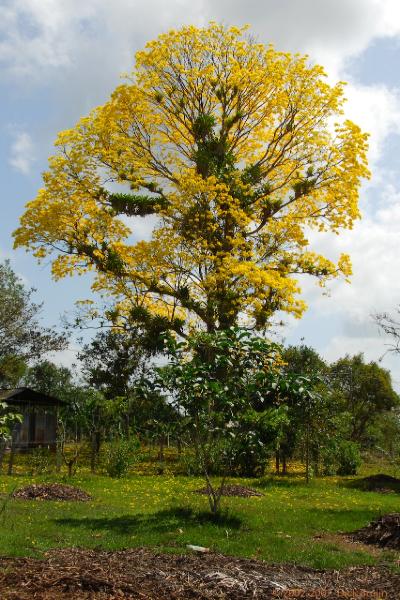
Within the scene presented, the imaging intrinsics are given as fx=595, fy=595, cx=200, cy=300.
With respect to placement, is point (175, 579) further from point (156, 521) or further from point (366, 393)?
point (366, 393)

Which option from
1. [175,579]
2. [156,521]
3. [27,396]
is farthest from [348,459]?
[175,579]

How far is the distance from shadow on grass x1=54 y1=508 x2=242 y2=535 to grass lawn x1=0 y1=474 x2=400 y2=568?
2 cm

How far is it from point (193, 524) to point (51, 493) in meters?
Answer: 4.94

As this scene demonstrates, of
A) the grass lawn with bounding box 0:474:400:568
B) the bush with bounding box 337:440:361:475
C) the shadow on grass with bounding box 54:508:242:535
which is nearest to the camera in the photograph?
the grass lawn with bounding box 0:474:400:568

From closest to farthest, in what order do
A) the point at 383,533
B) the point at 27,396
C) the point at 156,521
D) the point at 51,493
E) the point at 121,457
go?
the point at 383,533 → the point at 156,521 → the point at 51,493 → the point at 121,457 → the point at 27,396

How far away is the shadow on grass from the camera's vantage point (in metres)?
9.37

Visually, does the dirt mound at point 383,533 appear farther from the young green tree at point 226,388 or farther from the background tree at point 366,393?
the background tree at point 366,393

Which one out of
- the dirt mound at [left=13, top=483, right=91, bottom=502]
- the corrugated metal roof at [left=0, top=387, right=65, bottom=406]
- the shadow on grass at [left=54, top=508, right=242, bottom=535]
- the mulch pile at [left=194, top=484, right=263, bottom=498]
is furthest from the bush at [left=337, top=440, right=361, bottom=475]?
the corrugated metal roof at [left=0, top=387, right=65, bottom=406]

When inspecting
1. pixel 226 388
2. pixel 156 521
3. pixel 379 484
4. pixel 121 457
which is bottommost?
pixel 379 484

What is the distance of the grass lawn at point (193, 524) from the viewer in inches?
313

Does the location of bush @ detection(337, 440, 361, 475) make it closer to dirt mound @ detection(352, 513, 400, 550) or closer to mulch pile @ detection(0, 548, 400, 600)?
dirt mound @ detection(352, 513, 400, 550)

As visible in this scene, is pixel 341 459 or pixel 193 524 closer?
pixel 193 524

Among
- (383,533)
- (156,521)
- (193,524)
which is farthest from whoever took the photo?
(156,521)

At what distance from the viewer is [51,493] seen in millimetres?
13180
